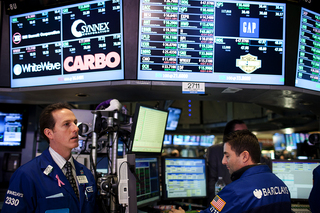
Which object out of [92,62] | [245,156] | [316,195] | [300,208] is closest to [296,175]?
[300,208]

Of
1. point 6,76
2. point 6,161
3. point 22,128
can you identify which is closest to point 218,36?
point 6,76

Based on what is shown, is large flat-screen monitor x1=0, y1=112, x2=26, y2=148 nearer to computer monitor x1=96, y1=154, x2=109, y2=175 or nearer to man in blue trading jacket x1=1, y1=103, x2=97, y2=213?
computer monitor x1=96, y1=154, x2=109, y2=175

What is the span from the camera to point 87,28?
281cm

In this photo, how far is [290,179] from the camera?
3.15 meters

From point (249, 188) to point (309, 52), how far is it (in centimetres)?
202

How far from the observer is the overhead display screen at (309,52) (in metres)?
2.86

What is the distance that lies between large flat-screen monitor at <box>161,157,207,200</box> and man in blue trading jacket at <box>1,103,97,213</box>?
0.96m

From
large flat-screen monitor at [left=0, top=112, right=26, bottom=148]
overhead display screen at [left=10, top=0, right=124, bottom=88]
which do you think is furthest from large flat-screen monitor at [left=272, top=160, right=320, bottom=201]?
large flat-screen monitor at [left=0, top=112, right=26, bottom=148]

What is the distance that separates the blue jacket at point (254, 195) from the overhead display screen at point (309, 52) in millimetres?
1505

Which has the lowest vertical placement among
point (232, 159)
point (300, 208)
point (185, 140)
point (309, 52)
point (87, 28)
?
point (185, 140)

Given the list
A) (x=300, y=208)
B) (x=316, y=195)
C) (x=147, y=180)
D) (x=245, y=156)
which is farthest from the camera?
(x=300, y=208)

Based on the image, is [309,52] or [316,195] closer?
[316,195]

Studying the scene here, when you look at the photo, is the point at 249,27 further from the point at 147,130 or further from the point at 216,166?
the point at 216,166

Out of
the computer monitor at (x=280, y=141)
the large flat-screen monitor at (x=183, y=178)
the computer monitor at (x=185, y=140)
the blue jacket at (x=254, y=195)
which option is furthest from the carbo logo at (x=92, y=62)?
the computer monitor at (x=280, y=141)
